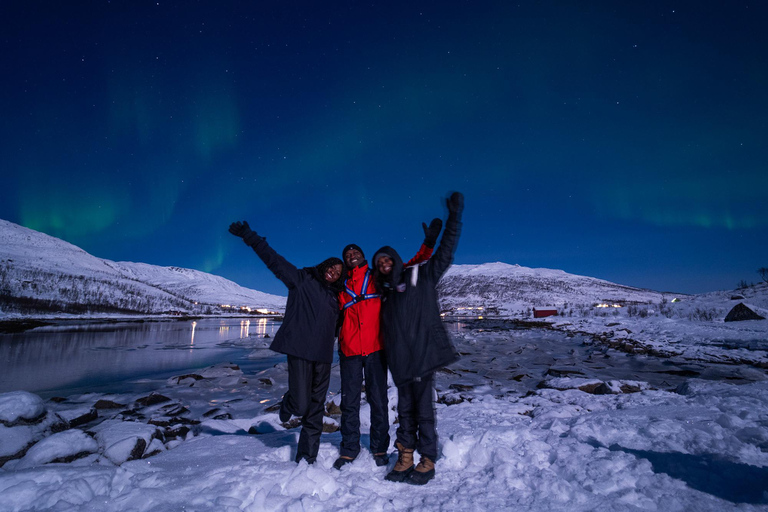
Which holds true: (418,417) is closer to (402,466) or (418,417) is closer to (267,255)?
(402,466)

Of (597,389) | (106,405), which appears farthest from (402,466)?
(106,405)

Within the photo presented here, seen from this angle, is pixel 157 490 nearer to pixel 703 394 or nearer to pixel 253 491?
pixel 253 491

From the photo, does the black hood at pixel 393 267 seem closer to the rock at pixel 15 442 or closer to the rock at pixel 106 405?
the rock at pixel 15 442

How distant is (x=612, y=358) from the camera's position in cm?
1502

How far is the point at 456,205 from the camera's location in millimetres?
3656

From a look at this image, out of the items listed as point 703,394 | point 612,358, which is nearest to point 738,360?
point 612,358

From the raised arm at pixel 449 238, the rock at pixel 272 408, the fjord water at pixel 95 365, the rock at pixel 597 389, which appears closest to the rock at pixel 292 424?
the rock at pixel 272 408

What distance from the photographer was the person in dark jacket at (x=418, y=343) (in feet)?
Result: 11.5

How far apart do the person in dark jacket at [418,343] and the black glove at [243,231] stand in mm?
1517

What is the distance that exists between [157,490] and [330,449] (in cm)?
165

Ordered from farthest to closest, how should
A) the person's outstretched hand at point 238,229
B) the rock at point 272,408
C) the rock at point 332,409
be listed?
the rock at point 272,408 → the rock at point 332,409 → the person's outstretched hand at point 238,229

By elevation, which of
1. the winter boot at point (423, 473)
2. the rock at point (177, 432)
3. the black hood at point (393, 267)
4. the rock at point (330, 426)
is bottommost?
the rock at point (177, 432)

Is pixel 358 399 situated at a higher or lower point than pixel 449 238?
lower

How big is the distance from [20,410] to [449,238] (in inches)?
252
